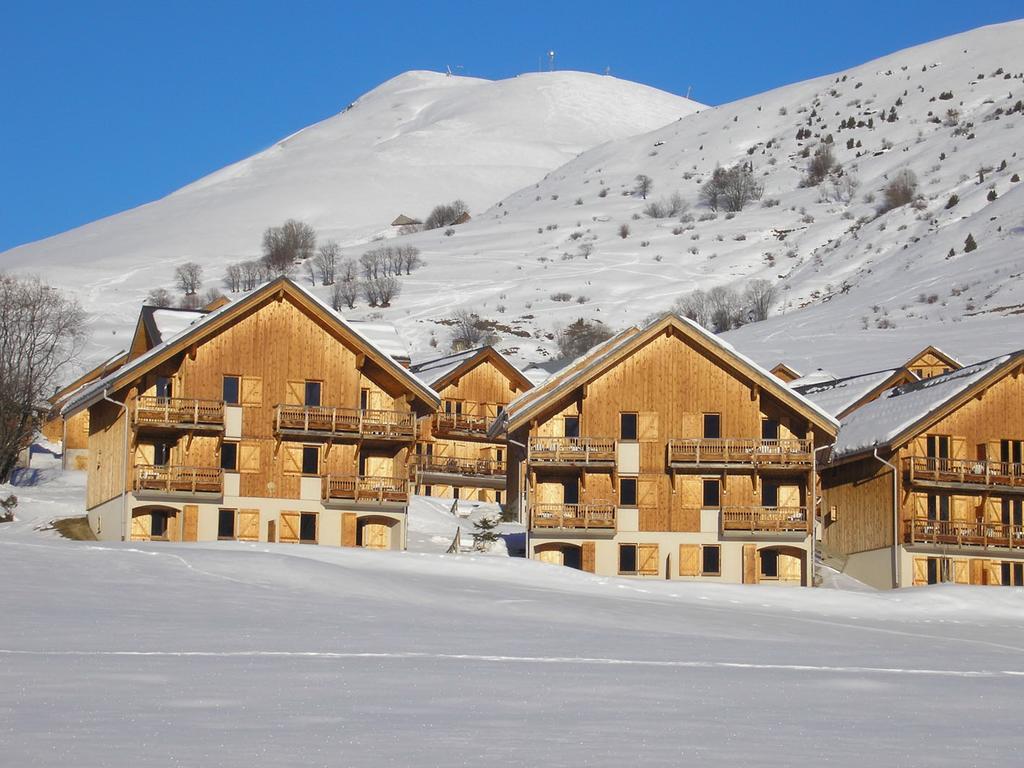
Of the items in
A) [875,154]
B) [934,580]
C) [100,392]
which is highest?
[875,154]

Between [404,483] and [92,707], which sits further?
[404,483]

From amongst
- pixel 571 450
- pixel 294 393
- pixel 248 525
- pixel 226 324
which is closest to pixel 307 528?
pixel 248 525

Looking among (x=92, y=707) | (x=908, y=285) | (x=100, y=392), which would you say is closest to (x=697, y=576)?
(x=100, y=392)

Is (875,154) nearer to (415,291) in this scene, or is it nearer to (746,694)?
(415,291)

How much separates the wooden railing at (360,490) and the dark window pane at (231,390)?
3913 mm

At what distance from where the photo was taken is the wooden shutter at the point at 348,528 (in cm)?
5328

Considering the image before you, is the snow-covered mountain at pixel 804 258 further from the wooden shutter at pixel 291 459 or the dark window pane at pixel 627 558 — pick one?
the wooden shutter at pixel 291 459

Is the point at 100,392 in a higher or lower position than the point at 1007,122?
lower

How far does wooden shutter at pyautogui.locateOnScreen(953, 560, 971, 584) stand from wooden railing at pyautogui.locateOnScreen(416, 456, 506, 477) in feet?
82.3

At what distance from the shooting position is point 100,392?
51.5 metres

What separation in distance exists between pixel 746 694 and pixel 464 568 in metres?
20.7

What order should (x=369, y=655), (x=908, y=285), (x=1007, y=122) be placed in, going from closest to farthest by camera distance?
(x=369, y=655), (x=908, y=285), (x=1007, y=122)

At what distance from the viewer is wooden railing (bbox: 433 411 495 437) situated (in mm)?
74125

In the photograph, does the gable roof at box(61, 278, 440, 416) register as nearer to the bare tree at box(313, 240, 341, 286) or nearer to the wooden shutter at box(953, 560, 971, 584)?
the wooden shutter at box(953, 560, 971, 584)
